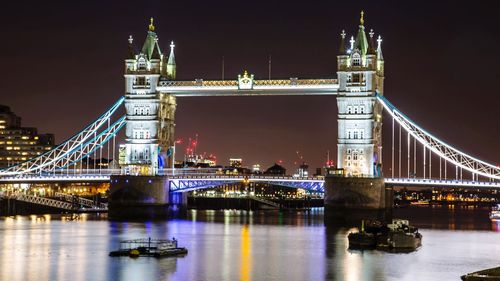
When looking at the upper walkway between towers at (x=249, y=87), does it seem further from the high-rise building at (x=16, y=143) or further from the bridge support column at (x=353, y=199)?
the high-rise building at (x=16, y=143)

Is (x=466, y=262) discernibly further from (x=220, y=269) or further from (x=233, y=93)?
(x=233, y=93)

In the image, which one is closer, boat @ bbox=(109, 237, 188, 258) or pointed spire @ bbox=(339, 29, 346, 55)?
boat @ bbox=(109, 237, 188, 258)

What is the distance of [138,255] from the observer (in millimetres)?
56781

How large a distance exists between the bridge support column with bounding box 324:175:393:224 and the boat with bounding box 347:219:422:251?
81.6 feet

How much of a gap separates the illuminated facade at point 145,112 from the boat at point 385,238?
131ft

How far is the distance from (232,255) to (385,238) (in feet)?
33.3

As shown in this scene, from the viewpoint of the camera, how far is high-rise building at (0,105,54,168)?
174125 millimetres

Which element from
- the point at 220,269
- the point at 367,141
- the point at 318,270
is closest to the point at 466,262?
the point at 318,270

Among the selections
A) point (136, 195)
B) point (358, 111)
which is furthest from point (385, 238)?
point (136, 195)

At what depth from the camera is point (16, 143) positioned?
576 ft

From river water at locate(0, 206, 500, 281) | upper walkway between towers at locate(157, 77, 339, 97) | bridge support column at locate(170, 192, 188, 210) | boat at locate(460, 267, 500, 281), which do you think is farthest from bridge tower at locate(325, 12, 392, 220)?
boat at locate(460, 267, 500, 281)

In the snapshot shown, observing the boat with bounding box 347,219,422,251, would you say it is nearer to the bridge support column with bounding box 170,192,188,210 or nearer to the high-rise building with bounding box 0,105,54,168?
the bridge support column with bounding box 170,192,188,210

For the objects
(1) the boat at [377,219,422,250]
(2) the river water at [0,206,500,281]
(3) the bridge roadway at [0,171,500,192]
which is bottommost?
(2) the river water at [0,206,500,281]

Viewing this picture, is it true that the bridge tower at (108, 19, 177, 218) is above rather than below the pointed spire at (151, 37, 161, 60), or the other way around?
below
